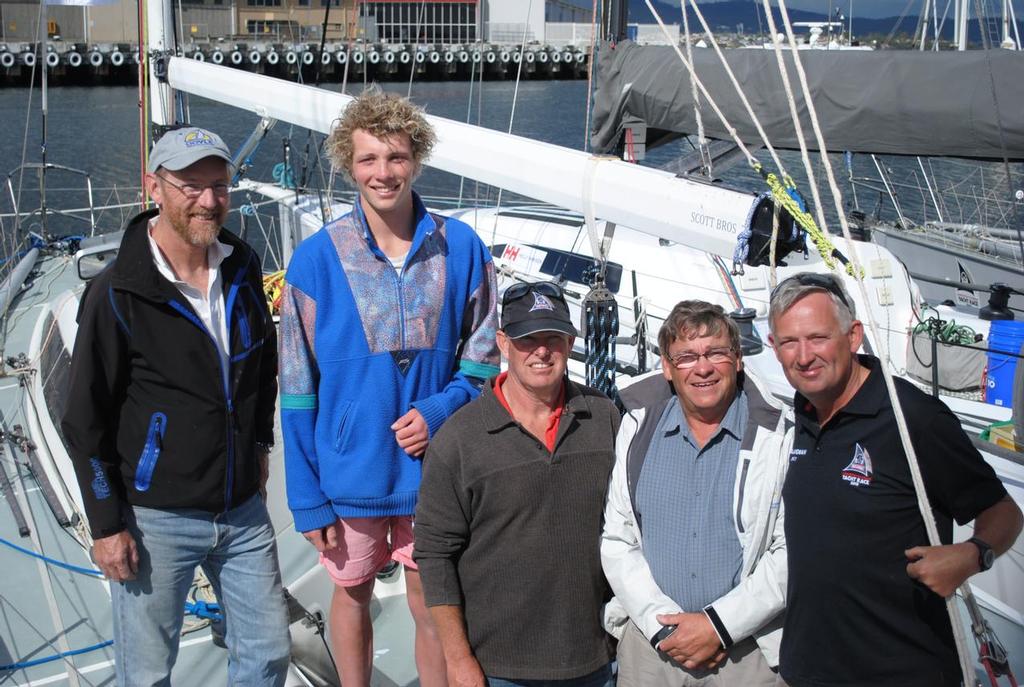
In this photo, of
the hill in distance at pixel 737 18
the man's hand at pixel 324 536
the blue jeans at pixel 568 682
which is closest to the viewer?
the blue jeans at pixel 568 682

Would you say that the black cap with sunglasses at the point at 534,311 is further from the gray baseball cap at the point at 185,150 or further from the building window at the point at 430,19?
the building window at the point at 430,19

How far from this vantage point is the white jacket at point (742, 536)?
2178mm

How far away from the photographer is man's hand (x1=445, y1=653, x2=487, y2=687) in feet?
7.61

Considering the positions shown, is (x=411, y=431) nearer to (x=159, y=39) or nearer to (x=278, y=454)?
(x=278, y=454)

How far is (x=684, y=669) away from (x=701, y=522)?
1.14 ft

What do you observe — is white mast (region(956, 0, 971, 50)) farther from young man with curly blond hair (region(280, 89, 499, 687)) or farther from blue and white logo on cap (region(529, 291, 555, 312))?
blue and white logo on cap (region(529, 291, 555, 312))

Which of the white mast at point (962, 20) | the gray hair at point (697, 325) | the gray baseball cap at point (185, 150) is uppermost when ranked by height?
the white mast at point (962, 20)

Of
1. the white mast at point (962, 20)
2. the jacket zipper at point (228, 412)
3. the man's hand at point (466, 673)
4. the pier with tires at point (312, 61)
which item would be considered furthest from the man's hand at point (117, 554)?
the pier with tires at point (312, 61)

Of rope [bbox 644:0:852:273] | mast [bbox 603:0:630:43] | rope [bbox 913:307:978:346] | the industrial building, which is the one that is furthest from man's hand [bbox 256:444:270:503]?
the industrial building

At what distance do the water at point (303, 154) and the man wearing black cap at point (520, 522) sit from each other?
1774mm

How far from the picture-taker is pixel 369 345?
253cm

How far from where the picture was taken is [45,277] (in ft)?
23.2

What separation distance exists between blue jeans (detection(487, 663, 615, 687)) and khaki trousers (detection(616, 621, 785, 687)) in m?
0.08

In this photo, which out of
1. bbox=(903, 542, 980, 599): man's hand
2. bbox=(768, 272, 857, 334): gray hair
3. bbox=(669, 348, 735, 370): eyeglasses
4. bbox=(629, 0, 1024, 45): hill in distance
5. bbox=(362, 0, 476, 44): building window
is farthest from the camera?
bbox=(362, 0, 476, 44): building window
